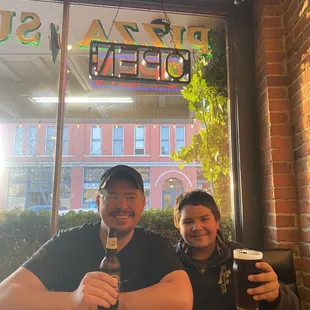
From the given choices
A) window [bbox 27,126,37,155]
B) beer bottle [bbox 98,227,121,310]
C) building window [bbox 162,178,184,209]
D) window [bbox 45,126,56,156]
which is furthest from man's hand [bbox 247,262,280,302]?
window [bbox 27,126,37,155]

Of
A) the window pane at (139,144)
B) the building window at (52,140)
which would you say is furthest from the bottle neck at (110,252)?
the window pane at (139,144)

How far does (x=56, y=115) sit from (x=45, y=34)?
0.72 metres

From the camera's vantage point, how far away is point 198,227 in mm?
1368

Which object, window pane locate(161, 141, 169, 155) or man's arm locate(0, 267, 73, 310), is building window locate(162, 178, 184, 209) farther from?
man's arm locate(0, 267, 73, 310)

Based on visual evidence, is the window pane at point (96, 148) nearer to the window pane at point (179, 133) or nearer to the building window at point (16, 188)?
the building window at point (16, 188)

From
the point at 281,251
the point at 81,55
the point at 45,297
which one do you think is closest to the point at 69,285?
the point at 45,297

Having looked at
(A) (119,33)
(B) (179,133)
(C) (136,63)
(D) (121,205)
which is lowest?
(D) (121,205)

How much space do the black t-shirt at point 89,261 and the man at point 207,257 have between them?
155mm

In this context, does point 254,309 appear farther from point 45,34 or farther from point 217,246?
point 45,34

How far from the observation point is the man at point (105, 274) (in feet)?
3.42

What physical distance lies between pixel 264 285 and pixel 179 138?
1.61 meters

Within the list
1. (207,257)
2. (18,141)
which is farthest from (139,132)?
(207,257)

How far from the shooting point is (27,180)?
2373mm

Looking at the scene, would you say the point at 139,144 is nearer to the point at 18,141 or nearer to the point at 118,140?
the point at 118,140
